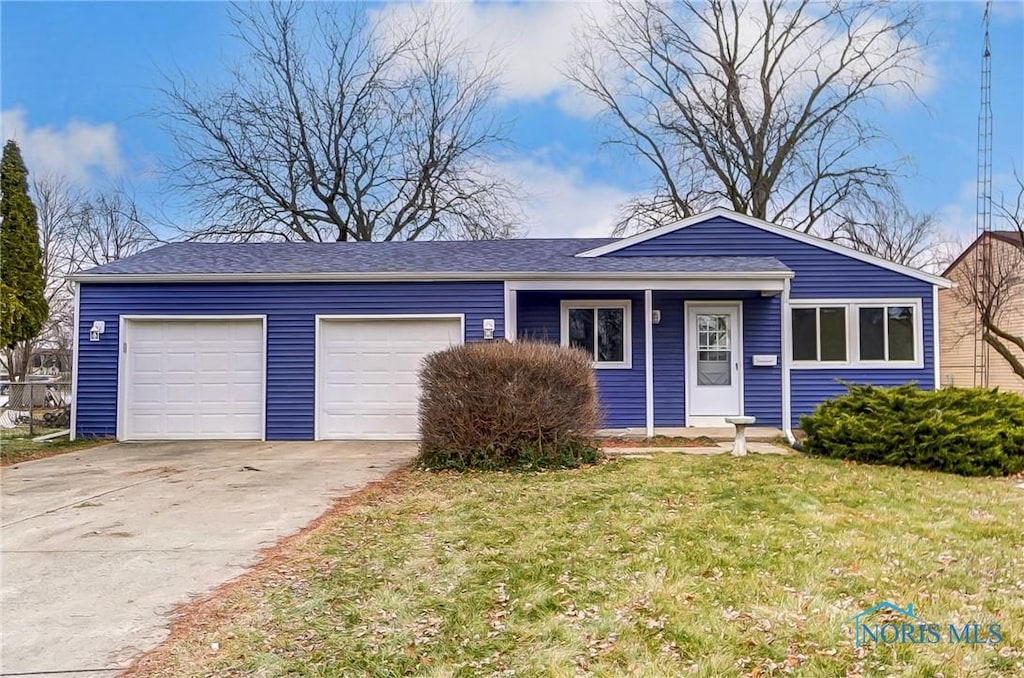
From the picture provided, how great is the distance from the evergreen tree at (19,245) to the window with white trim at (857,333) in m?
13.6

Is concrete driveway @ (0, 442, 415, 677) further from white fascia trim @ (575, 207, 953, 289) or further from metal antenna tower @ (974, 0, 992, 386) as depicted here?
metal antenna tower @ (974, 0, 992, 386)

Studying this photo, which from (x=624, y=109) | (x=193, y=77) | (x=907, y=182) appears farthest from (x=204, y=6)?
(x=907, y=182)

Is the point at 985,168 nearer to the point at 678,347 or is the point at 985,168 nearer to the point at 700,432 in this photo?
the point at 678,347

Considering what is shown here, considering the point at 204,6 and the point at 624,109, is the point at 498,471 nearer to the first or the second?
the point at 204,6

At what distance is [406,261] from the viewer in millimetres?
10945

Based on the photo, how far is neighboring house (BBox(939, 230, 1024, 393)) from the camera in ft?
52.9

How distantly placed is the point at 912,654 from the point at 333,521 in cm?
396

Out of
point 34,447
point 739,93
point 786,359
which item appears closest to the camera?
point 34,447

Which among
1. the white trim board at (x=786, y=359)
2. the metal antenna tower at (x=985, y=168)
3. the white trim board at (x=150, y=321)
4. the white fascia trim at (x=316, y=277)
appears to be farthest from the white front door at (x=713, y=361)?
the metal antenna tower at (x=985, y=168)

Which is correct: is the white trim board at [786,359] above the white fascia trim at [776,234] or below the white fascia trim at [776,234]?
below

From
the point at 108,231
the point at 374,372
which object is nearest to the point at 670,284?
the point at 374,372

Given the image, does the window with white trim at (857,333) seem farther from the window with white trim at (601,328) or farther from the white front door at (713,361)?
the window with white trim at (601,328)

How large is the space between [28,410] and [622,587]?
13653 millimetres

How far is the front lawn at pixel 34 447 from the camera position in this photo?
8555 mm
